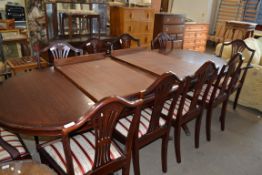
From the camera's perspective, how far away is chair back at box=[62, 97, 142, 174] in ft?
3.23

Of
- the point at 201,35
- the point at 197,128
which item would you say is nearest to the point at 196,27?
the point at 201,35

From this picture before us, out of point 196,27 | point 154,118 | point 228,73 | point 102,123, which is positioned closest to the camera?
point 102,123

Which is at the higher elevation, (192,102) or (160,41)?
(160,41)

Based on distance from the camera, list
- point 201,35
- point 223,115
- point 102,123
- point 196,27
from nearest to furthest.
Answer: point 102,123 → point 223,115 → point 196,27 → point 201,35

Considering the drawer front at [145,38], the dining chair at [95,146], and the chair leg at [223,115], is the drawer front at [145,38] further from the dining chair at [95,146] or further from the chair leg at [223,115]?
the dining chair at [95,146]

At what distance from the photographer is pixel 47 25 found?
3.19 m

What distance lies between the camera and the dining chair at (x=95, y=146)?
1009 mm

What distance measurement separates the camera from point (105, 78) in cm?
174

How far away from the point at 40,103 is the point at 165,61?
137cm

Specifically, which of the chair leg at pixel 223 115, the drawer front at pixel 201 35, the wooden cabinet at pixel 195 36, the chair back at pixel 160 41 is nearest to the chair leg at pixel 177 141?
the chair leg at pixel 223 115

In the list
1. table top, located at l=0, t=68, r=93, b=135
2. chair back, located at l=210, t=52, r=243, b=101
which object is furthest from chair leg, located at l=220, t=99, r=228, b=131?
table top, located at l=0, t=68, r=93, b=135

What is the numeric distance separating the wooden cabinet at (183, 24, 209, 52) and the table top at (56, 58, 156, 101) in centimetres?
359

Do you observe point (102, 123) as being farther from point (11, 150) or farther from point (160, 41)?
point (160, 41)

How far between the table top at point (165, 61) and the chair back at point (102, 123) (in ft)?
2.73
